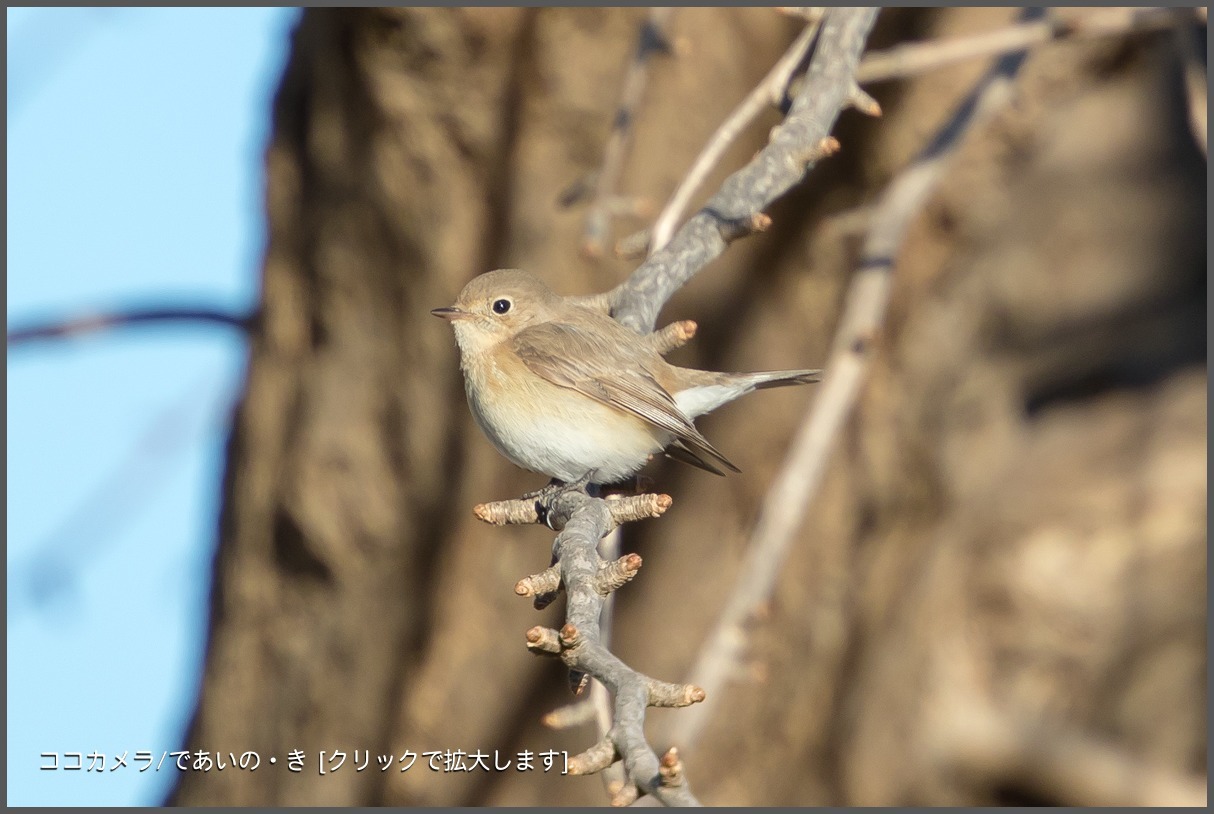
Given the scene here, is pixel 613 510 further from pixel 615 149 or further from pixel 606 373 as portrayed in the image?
pixel 615 149

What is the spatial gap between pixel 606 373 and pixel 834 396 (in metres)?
0.75

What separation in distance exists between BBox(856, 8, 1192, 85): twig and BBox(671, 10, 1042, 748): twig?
34 cm

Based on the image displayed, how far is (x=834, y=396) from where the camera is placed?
3928 millimetres

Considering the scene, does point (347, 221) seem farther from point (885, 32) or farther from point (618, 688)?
point (618, 688)

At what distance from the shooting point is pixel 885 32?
18.7 ft

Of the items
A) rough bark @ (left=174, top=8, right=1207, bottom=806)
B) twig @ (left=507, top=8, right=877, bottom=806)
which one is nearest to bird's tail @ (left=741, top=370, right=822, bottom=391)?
twig @ (left=507, top=8, right=877, bottom=806)

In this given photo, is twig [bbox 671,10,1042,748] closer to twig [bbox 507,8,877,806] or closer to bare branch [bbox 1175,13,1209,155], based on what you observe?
bare branch [bbox 1175,13,1209,155]

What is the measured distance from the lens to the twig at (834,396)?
348 cm

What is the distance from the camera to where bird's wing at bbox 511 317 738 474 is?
3799 millimetres

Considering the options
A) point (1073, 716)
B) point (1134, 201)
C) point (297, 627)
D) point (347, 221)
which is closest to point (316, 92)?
point (347, 221)

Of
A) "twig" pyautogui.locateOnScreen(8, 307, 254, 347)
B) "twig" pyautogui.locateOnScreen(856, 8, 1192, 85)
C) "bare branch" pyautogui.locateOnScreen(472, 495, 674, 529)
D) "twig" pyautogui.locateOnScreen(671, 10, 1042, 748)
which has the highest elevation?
"twig" pyautogui.locateOnScreen(8, 307, 254, 347)

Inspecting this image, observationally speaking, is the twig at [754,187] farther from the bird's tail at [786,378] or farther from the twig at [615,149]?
the bird's tail at [786,378]

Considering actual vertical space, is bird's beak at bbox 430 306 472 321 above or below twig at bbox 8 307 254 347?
below

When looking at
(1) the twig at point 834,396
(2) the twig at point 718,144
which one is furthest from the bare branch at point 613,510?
(2) the twig at point 718,144
